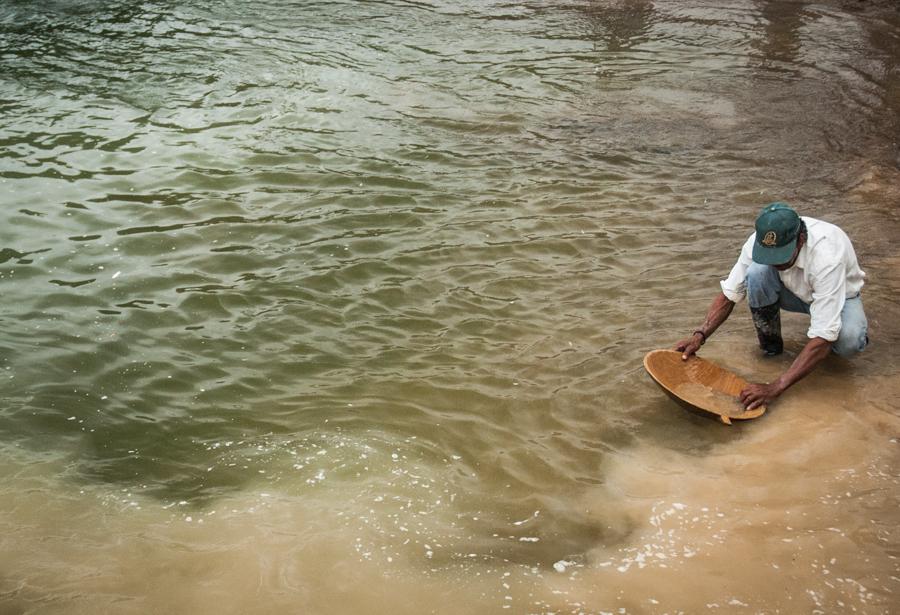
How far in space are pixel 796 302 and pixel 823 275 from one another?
1.67 feet

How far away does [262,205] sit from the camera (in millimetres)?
7137

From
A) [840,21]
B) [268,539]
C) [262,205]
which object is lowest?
[268,539]

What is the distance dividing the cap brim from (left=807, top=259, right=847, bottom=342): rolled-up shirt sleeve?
0.78ft

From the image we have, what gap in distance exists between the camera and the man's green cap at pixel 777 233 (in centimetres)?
415

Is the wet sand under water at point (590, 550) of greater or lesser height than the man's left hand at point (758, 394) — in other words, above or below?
below

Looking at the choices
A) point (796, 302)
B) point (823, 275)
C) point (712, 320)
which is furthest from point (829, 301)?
point (712, 320)

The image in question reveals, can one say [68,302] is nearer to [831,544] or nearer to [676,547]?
[676,547]

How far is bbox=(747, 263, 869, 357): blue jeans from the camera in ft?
15.1

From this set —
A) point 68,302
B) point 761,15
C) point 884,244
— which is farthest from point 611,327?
point 761,15

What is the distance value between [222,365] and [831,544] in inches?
141

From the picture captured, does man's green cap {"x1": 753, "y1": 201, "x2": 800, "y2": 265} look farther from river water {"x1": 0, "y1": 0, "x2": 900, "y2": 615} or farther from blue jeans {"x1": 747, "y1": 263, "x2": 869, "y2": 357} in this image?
river water {"x1": 0, "y1": 0, "x2": 900, "y2": 615}

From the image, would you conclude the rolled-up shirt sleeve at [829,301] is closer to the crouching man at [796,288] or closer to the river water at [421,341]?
the crouching man at [796,288]

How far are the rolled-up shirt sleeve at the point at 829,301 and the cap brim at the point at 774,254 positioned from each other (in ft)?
0.78

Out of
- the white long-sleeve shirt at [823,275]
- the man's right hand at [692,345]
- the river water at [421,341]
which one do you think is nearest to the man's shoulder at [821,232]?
the white long-sleeve shirt at [823,275]
